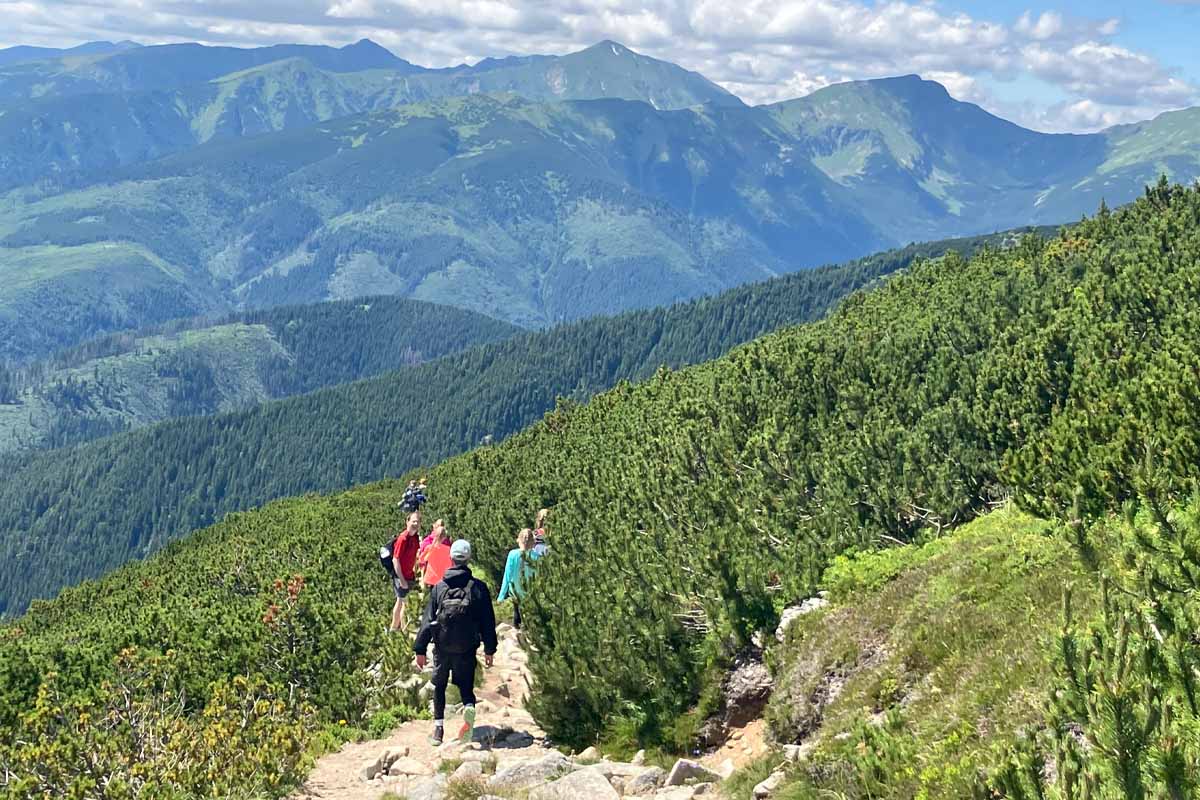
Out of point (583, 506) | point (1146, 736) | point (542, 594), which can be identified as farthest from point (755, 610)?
point (583, 506)

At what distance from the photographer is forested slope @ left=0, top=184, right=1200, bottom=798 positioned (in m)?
6.51

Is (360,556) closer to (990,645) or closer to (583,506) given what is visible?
(583,506)

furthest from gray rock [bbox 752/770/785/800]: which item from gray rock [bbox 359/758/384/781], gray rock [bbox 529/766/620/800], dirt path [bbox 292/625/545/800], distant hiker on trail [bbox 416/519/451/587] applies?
distant hiker on trail [bbox 416/519/451/587]

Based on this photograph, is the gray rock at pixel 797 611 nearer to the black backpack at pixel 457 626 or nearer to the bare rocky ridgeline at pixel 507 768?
the bare rocky ridgeline at pixel 507 768

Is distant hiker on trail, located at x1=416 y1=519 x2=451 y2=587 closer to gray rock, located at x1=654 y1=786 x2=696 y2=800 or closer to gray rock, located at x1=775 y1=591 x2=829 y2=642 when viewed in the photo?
gray rock, located at x1=775 y1=591 x2=829 y2=642

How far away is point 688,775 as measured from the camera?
33.0 ft

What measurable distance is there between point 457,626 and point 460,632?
3.4 inches

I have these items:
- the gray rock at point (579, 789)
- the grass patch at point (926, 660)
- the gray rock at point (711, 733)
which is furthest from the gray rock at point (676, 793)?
the gray rock at point (711, 733)

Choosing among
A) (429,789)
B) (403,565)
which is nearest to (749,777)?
(429,789)

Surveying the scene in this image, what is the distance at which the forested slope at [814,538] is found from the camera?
651cm

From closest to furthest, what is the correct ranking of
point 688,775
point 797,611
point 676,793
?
point 676,793 < point 688,775 < point 797,611

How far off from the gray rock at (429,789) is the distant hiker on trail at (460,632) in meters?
2.04

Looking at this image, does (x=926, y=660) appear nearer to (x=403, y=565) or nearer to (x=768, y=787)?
(x=768, y=787)

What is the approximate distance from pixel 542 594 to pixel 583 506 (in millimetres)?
6453
